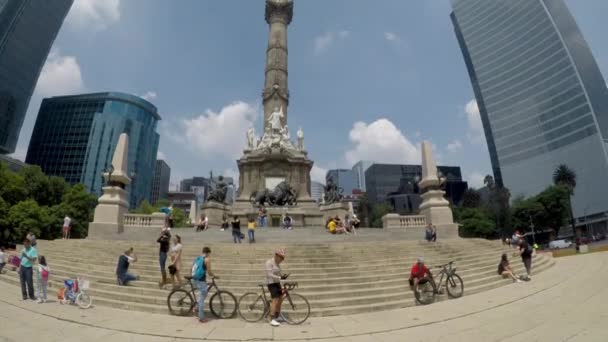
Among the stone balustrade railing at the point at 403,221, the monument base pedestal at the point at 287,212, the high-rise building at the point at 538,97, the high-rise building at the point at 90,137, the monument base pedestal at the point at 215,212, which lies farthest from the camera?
the high-rise building at the point at 90,137

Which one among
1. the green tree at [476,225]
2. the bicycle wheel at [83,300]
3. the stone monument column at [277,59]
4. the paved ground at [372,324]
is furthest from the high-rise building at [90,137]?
the paved ground at [372,324]

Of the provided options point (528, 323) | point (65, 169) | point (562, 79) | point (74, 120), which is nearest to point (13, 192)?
point (528, 323)

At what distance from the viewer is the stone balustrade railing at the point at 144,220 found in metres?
18.5

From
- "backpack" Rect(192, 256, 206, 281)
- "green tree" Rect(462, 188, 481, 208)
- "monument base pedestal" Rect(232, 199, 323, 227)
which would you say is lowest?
"backpack" Rect(192, 256, 206, 281)

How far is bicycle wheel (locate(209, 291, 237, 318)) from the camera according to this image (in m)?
7.27

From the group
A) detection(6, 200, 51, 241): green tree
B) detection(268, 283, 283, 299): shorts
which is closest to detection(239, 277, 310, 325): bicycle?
detection(268, 283, 283, 299): shorts

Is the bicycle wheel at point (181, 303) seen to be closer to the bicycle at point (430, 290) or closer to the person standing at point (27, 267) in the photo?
the person standing at point (27, 267)

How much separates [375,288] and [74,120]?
113 meters

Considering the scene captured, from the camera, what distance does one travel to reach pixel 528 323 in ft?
21.4

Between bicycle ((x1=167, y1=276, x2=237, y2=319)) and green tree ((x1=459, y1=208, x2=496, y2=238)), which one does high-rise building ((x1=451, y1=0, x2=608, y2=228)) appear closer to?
green tree ((x1=459, y1=208, x2=496, y2=238))

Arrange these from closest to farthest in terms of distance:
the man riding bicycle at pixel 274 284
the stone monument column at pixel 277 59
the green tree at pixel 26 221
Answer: the man riding bicycle at pixel 274 284, the green tree at pixel 26 221, the stone monument column at pixel 277 59

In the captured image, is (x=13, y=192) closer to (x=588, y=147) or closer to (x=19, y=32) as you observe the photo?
(x=19, y=32)

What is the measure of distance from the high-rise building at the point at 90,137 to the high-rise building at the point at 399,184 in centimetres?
7501

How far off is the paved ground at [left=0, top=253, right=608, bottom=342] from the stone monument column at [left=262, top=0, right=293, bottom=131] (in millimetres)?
28801
